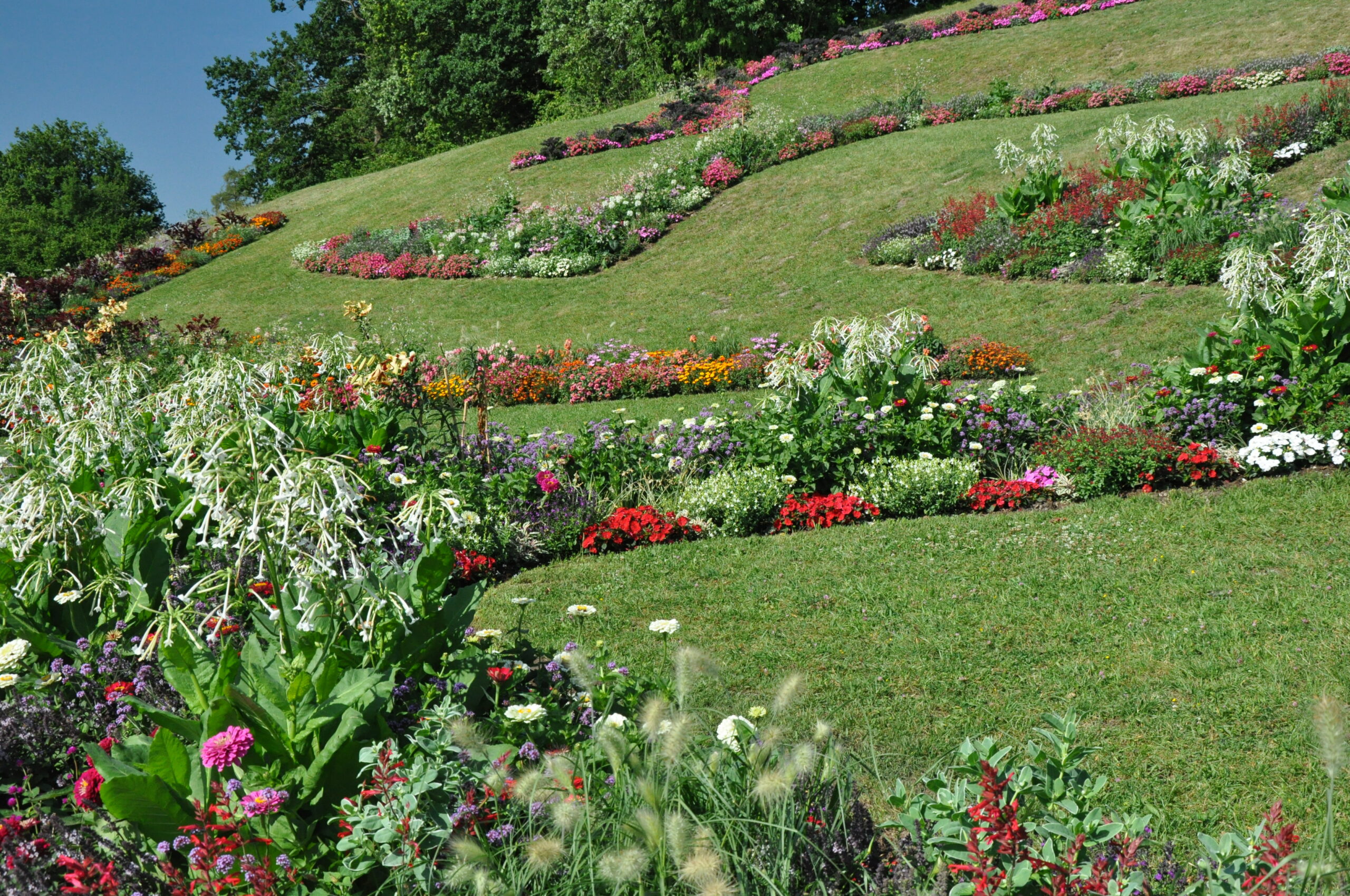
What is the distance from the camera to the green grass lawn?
3.82 metres

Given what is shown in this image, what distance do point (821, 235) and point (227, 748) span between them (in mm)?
15771

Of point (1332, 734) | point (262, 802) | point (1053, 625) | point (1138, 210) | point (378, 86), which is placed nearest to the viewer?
point (1332, 734)

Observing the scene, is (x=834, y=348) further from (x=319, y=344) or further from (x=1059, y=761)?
(x=1059, y=761)

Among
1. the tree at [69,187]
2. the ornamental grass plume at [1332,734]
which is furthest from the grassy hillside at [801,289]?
the tree at [69,187]

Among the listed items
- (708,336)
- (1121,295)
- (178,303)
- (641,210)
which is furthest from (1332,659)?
(178,303)

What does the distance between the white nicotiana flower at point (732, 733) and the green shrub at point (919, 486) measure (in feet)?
14.4

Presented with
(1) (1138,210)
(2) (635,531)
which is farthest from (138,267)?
(1) (1138,210)

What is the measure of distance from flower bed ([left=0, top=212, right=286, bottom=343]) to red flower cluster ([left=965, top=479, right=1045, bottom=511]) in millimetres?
16473

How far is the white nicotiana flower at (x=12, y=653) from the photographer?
3.40m

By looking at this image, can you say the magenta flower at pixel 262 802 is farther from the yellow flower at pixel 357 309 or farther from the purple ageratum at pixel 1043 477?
the yellow flower at pixel 357 309

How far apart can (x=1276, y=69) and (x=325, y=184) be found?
1153 inches

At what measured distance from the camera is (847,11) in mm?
36750

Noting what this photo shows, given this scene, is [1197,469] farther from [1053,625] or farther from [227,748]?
[227,748]

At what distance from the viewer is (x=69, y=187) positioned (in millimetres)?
48500
